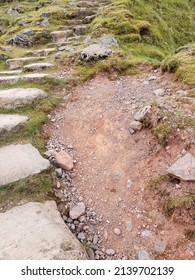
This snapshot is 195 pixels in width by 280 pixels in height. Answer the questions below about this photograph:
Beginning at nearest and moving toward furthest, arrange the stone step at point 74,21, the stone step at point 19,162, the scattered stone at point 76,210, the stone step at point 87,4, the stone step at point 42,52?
1. the scattered stone at point 76,210
2. the stone step at point 19,162
3. the stone step at point 42,52
4. the stone step at point 74,21
5. the stone step at point 87,4

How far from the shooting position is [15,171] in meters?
4.55

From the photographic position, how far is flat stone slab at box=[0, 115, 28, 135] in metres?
5.51

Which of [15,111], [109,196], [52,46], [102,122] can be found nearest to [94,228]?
[109,196]

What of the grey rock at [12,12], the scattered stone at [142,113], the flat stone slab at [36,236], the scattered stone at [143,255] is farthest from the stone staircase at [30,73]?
the grey rock at [12,12]

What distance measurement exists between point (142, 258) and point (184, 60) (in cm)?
479

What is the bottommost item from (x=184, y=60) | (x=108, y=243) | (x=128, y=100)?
(x=108, y=243)

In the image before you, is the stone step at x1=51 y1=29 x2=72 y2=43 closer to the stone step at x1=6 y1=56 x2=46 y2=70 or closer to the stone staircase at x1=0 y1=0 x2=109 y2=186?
the stone staircase at x1=0 y1=0 x2=109 y2=186

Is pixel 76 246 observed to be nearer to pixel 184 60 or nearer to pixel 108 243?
pixel 108 243

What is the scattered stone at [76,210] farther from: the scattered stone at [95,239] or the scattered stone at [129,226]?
the scattered stone at [129,226]

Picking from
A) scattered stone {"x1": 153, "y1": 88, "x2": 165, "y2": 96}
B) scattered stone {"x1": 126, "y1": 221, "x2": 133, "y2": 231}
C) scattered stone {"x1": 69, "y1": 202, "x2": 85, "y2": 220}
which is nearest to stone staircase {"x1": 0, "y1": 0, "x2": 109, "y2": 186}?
scattered stone {"x1": 69, "y1": 202, "x2": 85, "y2": 220}

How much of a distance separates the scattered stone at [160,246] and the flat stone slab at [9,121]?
3.67 metres

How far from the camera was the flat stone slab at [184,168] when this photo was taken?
152 inches

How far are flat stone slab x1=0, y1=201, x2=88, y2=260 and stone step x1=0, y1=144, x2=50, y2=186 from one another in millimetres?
655

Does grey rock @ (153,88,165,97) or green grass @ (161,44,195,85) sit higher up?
green grass @ (161,44,195,85)
